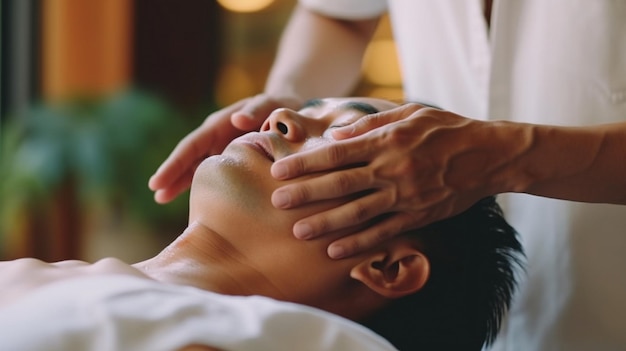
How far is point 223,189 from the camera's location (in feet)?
5.09

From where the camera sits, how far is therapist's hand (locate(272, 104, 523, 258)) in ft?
4.46

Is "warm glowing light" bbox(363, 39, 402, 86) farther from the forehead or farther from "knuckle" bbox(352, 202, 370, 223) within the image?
"knuckle" bbox(352, 202, 370, 223)

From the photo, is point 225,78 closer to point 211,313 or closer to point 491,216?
point 491,216

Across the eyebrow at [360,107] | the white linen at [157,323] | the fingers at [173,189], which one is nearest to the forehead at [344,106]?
the eyebrow at [360,107]

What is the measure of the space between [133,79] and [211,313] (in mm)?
4145

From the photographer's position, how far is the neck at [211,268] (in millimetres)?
1514

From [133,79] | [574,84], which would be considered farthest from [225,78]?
[574,84]

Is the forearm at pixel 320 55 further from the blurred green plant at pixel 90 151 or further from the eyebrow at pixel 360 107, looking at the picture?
the blurred green plant at pixel 90 151

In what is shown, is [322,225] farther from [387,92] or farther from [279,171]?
[387,92]

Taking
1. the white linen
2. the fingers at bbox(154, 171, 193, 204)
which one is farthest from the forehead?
the white linen

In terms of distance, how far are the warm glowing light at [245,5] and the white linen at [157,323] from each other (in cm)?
455

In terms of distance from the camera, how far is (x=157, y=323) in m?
1.17

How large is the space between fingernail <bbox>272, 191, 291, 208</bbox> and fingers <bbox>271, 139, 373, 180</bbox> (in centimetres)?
4

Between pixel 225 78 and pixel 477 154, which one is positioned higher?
pixel 477 154
